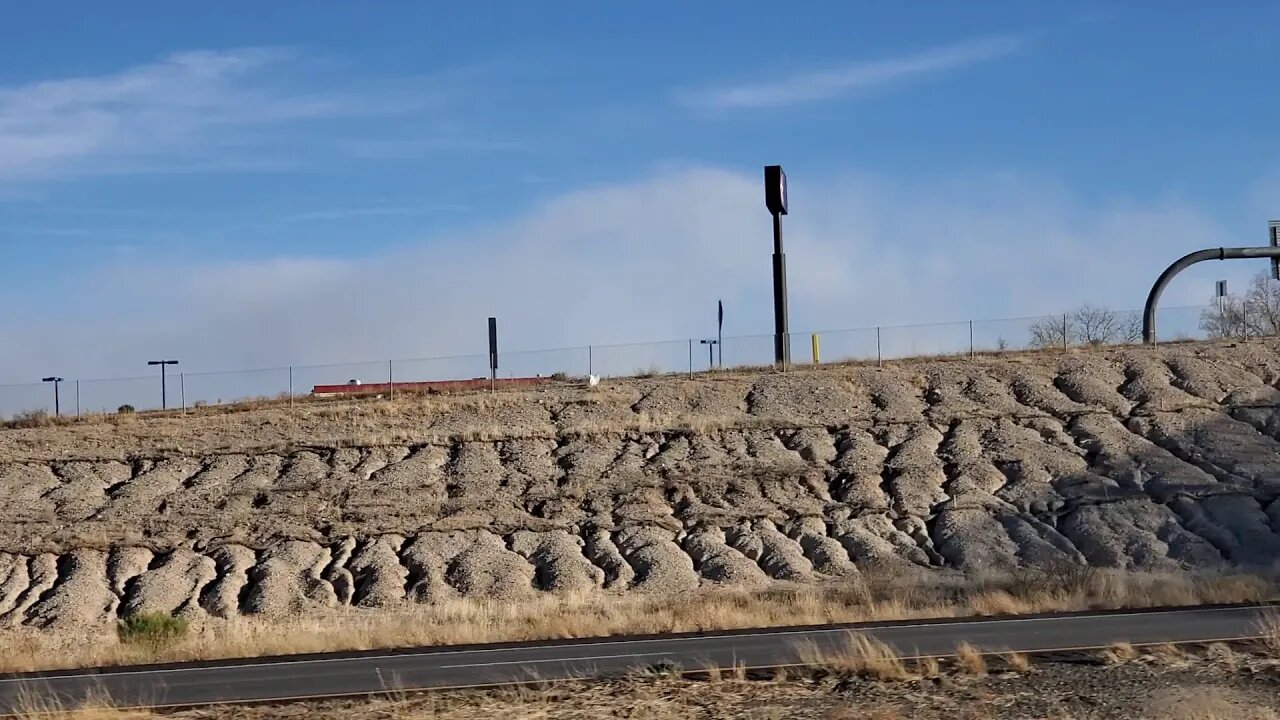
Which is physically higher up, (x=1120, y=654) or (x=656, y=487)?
(x=656, y=487)

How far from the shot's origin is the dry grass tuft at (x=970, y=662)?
61.5ft

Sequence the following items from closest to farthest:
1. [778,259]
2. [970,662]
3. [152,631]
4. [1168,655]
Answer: [970,662] → [1168,655] → [152,631] → [778,259]

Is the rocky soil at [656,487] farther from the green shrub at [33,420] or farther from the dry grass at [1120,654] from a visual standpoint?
the dry grass at [1120,654]

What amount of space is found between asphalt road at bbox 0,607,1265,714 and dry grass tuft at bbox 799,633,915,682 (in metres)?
0.52

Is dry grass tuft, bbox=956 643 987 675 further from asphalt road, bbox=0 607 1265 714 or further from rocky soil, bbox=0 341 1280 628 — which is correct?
rocky soil, bbox=0 341 1280 628

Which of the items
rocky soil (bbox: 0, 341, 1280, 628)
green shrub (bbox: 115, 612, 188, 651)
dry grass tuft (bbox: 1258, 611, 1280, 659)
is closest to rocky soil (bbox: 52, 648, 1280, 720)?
dry grass tuft (bbox: 1258, 611, 1280, 659)

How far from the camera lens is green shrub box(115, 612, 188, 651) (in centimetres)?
2892

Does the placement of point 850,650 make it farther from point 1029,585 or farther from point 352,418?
point 352,418

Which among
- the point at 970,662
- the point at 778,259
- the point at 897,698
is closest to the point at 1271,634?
the point at 970,662

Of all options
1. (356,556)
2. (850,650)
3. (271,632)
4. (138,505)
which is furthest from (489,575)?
(850,650)

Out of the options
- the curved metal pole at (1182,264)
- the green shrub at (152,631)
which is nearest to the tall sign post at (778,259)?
the curved metal pole at (1182,264)

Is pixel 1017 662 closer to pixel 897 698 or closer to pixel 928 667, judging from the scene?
pixel 928 667

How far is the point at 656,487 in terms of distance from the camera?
46.8 m

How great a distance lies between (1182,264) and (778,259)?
68.4 feet
